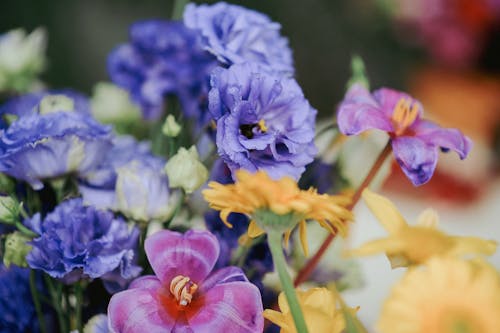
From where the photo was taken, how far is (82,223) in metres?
0.31

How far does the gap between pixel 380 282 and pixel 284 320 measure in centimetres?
Result: 50

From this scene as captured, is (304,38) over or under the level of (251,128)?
under

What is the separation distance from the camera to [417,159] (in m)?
0.32

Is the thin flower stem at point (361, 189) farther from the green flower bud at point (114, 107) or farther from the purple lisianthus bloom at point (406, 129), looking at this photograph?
the green flower bud at point (114, 107)

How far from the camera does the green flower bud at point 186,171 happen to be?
0.32 meters

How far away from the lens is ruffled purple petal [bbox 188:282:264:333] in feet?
0.93

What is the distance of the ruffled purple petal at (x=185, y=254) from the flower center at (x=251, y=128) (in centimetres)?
5

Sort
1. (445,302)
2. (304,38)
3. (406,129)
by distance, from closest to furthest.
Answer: (445,302) < (406,129) < (304,38)

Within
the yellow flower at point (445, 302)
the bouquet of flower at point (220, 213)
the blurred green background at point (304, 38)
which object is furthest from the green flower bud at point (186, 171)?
the blurred green background at point (304, 38)

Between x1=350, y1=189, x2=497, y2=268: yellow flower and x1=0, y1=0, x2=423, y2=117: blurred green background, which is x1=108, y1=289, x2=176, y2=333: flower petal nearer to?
x1=350, y1=189, x2=497, y2=268: yellow flower

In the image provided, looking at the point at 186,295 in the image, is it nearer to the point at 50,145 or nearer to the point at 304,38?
the point at 50,145

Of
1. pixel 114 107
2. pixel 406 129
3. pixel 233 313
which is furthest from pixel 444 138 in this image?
pixel 114 107

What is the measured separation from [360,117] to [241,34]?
3.2 inches

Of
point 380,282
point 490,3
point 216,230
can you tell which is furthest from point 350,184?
point 490,3
